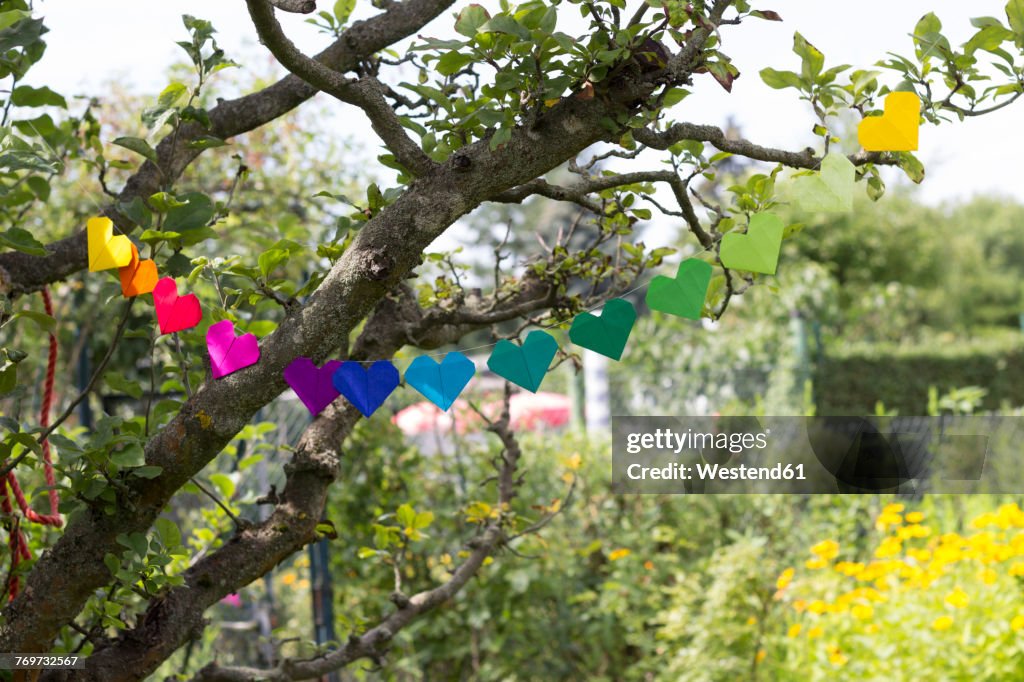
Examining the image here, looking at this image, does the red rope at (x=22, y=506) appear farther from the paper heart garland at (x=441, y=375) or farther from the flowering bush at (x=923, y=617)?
the flowering bush at (x=923, y=617)

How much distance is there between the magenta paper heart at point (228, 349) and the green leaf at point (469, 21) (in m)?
0.42

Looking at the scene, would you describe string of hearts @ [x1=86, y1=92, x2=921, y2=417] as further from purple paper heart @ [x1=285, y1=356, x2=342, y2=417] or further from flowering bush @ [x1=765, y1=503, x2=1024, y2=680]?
flowering bush @ [x1=765, y1=503, x2=1024, y2=680]

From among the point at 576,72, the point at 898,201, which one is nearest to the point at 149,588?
the point at 576,72

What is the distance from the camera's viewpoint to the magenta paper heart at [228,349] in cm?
115

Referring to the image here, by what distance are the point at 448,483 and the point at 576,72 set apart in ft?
9.18

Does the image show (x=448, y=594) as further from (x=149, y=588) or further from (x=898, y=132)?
(x=898, y=132)

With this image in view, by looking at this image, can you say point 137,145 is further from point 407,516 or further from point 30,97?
point 407,516

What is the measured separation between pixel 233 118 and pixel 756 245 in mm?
883

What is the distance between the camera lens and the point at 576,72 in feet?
3.46

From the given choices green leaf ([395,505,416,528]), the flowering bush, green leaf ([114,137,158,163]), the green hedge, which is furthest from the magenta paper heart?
the green hedge

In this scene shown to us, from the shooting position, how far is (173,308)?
1.20 meters

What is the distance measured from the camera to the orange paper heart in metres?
1.16

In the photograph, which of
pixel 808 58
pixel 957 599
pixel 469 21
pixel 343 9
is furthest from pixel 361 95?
pixel 957 599

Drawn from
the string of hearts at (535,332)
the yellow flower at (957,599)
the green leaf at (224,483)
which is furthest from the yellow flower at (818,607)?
the string of hearts at (535,332)
